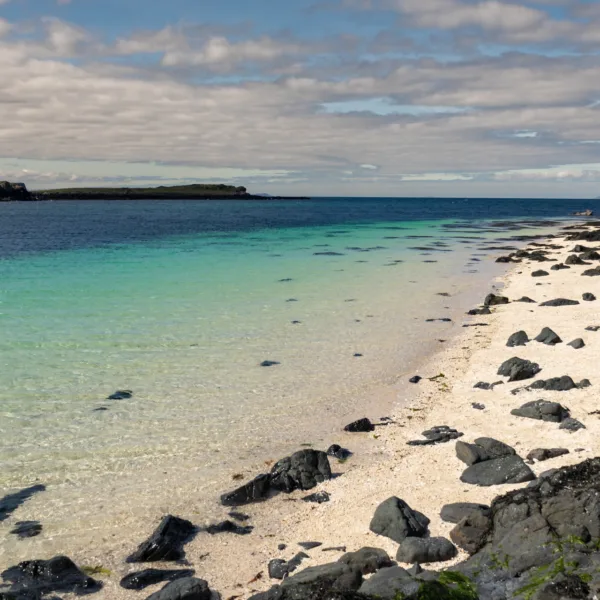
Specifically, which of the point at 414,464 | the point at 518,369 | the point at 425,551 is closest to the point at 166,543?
the point at 425,551

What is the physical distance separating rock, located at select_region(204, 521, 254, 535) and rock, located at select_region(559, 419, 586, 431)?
7.41 m

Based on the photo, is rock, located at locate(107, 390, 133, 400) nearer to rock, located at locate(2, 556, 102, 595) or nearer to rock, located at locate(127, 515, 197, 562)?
rock, located at locate(127, 515, 197, 562)

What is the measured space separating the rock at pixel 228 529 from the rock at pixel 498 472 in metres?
4.34

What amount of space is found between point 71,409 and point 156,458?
12.6 ft

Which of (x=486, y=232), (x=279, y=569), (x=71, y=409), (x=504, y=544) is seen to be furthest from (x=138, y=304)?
(x=486, y=232)

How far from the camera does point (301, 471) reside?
12406 mm

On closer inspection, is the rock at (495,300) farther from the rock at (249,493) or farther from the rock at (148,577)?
the rock at (148,577)

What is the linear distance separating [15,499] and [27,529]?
1.11 meters

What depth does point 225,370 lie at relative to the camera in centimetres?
1919

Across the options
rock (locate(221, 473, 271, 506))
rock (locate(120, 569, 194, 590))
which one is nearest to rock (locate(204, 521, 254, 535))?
rock (locate(221, 473, 271, 506))

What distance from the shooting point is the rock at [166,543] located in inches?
388

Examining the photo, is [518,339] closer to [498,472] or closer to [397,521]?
[498,472]

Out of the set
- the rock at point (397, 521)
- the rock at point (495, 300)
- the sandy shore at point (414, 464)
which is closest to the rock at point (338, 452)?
the sandy shore at point (414, 464)

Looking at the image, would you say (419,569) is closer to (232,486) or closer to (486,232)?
(232,486)
